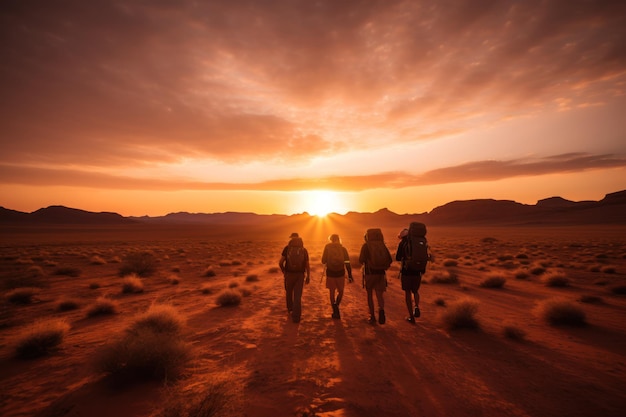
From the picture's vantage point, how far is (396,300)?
1055cm

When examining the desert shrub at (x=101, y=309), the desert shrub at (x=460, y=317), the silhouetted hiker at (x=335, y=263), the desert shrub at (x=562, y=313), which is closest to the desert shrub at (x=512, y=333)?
the desert shrub at (x=460, y=317)

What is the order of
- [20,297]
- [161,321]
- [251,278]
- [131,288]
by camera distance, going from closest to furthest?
[161,321] → [20,297] → [131,288] → [251,278]

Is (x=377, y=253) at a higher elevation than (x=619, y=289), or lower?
higher

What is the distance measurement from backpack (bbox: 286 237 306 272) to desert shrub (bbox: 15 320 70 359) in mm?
5029

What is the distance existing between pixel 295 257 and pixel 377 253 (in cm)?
209

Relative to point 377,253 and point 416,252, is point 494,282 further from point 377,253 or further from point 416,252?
point 377,253

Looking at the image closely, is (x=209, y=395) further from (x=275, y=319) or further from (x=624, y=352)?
(x=624, y=352)

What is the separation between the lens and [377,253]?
7.33 meters

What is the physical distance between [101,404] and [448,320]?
695cm

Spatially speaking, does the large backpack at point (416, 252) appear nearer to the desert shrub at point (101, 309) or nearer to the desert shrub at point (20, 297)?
the desert shrub at point (101, 309)

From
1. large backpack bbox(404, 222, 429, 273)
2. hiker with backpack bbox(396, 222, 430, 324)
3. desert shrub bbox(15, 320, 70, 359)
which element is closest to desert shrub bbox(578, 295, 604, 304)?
hiker with backpack bbox(396, 222, 430, 324)

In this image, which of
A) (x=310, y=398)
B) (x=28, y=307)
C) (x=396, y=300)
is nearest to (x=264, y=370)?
(x=310, y=398)

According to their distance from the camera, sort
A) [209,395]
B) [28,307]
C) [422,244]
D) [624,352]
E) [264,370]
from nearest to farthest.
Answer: [209,395], [264,370], [624,352], [422,244], [28,307]

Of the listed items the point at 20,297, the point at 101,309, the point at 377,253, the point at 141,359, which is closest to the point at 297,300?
the point at 377,253
